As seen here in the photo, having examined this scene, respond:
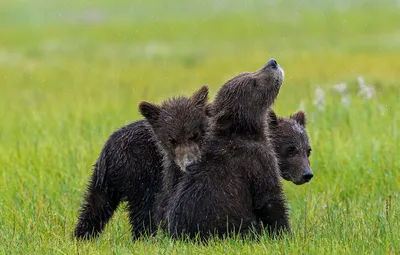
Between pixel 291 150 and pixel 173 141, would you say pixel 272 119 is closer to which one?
pixel 291 150

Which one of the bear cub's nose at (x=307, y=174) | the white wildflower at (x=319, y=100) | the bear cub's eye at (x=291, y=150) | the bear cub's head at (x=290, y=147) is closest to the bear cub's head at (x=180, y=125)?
the bear cub's head at (x=290, y=147)

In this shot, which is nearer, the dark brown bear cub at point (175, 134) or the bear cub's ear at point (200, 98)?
the dark brown bear cub at point (175, 134)

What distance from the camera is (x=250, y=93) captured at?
6902 mm

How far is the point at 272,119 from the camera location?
743cm

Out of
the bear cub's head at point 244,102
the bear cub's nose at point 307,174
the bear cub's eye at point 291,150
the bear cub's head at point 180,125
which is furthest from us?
the bear cub's eye at point 291,150

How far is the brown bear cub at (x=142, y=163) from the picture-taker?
265 inches

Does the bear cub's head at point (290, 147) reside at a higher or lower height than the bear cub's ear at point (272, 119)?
lower

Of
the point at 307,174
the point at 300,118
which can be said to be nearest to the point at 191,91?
the point at 300,118

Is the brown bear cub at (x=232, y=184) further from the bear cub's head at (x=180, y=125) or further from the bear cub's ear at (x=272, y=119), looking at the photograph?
the bear cub's ear at (x=272, y=119)

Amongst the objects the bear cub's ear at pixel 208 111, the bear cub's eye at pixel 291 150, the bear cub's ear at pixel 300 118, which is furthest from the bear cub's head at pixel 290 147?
the bear cub's ear at pixel 208 111

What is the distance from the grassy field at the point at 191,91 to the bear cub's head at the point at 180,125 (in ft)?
2.33

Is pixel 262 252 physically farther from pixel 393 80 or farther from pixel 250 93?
pixel 393 80

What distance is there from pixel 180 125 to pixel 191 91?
12255mm

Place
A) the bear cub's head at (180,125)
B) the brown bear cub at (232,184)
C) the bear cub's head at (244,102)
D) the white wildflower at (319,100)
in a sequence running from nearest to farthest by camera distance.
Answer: the brown bear cub at (232,184)
the bear cub's head at (180,125)
the bear cub's head at (244,102)
the white wildflower at (319,100)
